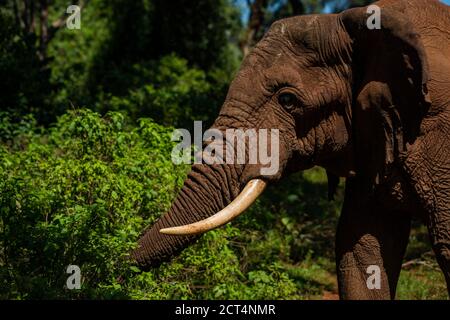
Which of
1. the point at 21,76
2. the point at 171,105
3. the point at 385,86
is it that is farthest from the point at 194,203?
the point at 21,76

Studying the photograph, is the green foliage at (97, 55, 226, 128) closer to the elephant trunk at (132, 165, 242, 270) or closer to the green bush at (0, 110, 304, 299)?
the green bush at (0, 110, 304, 299)

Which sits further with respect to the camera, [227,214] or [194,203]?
[194,203]

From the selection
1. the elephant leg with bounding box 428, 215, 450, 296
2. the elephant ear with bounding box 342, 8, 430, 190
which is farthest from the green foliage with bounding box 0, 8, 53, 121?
the elephant leg with bounding box 428, 215, 450, 296

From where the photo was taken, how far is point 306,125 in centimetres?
449

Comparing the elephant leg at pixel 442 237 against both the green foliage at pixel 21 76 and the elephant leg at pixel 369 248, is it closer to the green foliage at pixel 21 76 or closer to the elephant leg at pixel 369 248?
the elephant leg at pixel 369 248

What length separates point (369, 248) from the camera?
4766 mm

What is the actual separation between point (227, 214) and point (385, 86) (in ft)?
3.36

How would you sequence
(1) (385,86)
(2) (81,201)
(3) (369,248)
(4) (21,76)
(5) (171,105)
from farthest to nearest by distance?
1. (5) (171,105)
2. (4) (21,76)
3. (2) (81,201)
4. (3) (369,248)
5. (1) (385,86)

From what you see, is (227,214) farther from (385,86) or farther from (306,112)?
(385,86)

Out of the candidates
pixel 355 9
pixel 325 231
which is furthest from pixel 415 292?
pixel 355 9

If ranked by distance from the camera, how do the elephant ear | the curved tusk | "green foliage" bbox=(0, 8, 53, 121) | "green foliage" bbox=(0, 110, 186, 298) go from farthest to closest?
"green foliage" bbox=(0, 8, 53, 121) → "green foliage" bbox=(0, 110, 186, 298) → the curved tusk → the elephant ear

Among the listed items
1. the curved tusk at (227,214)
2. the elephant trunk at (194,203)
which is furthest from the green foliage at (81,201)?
the curved tusk at (227,214)

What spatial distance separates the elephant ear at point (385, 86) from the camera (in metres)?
4.12

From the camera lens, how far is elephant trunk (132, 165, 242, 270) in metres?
4.42
